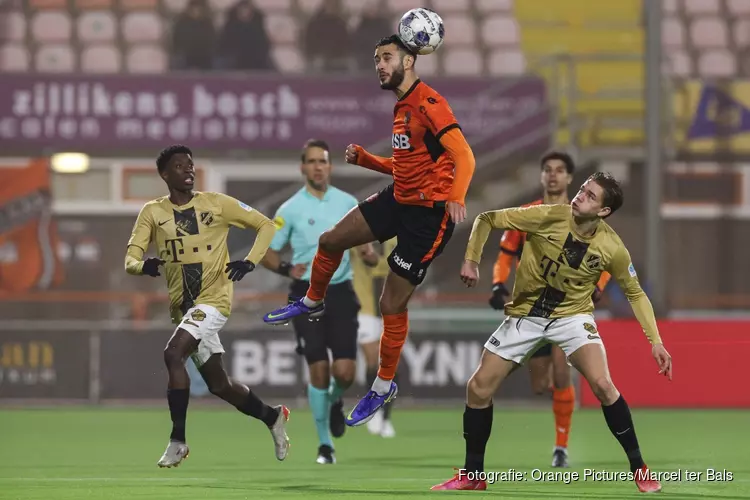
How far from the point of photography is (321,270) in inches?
317

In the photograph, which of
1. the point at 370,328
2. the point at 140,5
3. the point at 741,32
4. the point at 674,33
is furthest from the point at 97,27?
the point at 370,328

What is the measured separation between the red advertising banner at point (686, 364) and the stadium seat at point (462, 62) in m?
5.56

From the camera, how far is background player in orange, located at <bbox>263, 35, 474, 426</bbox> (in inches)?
293

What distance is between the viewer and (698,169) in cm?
1792

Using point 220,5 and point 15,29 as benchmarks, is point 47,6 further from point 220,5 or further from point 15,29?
point 220,5

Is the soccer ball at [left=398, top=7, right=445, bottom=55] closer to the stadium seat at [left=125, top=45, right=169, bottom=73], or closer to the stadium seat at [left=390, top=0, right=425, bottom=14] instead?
the stadium seat at [left=390, top=0, right=425, bottom=14]

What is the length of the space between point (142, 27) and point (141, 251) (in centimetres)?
1104

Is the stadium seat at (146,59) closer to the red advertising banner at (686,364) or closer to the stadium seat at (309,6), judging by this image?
the stadium seat at (309,6)

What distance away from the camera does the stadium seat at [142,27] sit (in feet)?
61.8

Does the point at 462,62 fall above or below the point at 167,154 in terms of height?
above

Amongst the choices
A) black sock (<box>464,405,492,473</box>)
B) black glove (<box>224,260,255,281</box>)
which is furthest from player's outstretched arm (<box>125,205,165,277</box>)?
black sock (<box>464,405,492,473</box>)

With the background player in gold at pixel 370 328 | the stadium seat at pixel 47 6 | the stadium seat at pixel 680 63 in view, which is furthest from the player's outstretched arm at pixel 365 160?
the stadium seat at pixel 47 6

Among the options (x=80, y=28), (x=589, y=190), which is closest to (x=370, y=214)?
(x=589, y=190)

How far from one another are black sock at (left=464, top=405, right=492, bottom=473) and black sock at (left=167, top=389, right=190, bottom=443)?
1.54m
